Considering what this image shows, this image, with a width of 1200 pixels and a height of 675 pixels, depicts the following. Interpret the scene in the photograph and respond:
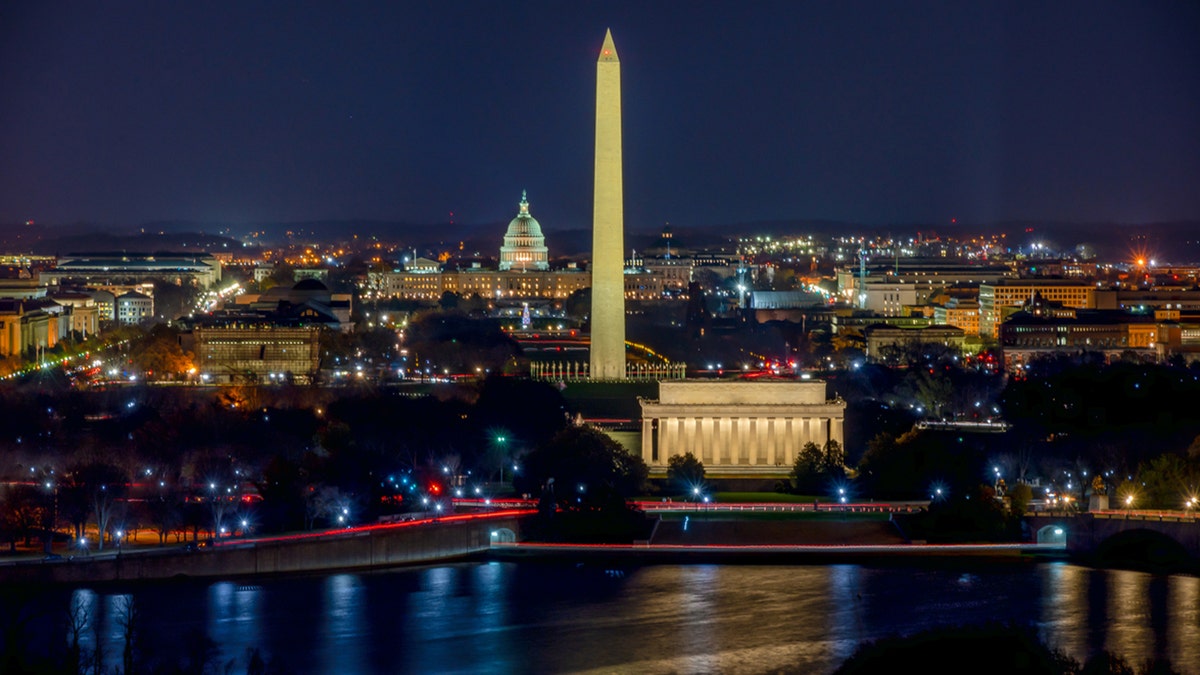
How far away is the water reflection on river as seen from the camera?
32.3 m

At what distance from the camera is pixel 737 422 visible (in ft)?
182

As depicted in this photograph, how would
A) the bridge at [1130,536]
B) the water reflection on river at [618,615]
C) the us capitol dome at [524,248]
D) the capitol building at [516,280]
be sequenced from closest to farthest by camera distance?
the water reflection on river at [618,615], the bridge at [1130,536], the capitol building at [516,280], the us capitol dome at [524,248]

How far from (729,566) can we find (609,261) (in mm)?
21030

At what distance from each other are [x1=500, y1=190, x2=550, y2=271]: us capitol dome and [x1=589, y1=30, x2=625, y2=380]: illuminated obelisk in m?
88.0

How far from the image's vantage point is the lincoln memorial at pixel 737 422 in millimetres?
55219

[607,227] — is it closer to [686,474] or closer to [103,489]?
[686,474]

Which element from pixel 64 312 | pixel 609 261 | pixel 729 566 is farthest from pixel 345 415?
pixel 64 312

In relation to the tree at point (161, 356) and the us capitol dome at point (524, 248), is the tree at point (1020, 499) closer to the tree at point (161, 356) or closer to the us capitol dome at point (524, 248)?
the tree at point (161, 356)

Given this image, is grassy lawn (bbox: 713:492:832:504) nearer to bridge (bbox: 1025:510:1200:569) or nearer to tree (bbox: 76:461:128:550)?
bridge (bbox: 1025:510:1200:569)

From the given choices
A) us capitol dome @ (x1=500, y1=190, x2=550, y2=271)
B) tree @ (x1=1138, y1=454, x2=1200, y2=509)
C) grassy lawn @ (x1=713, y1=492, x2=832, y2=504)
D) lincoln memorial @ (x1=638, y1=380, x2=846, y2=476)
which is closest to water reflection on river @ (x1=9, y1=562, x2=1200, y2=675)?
tree @ (x1=1138, y1=454, x2=1200, y2=509)

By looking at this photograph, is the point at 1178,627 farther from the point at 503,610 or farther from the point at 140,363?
the point at 140,363

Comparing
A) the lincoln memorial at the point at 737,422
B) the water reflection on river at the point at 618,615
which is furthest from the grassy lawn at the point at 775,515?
the lincoln memorial at the point at 737,422

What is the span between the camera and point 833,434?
55.9 m

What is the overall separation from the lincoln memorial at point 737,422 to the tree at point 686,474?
14.1 ft
